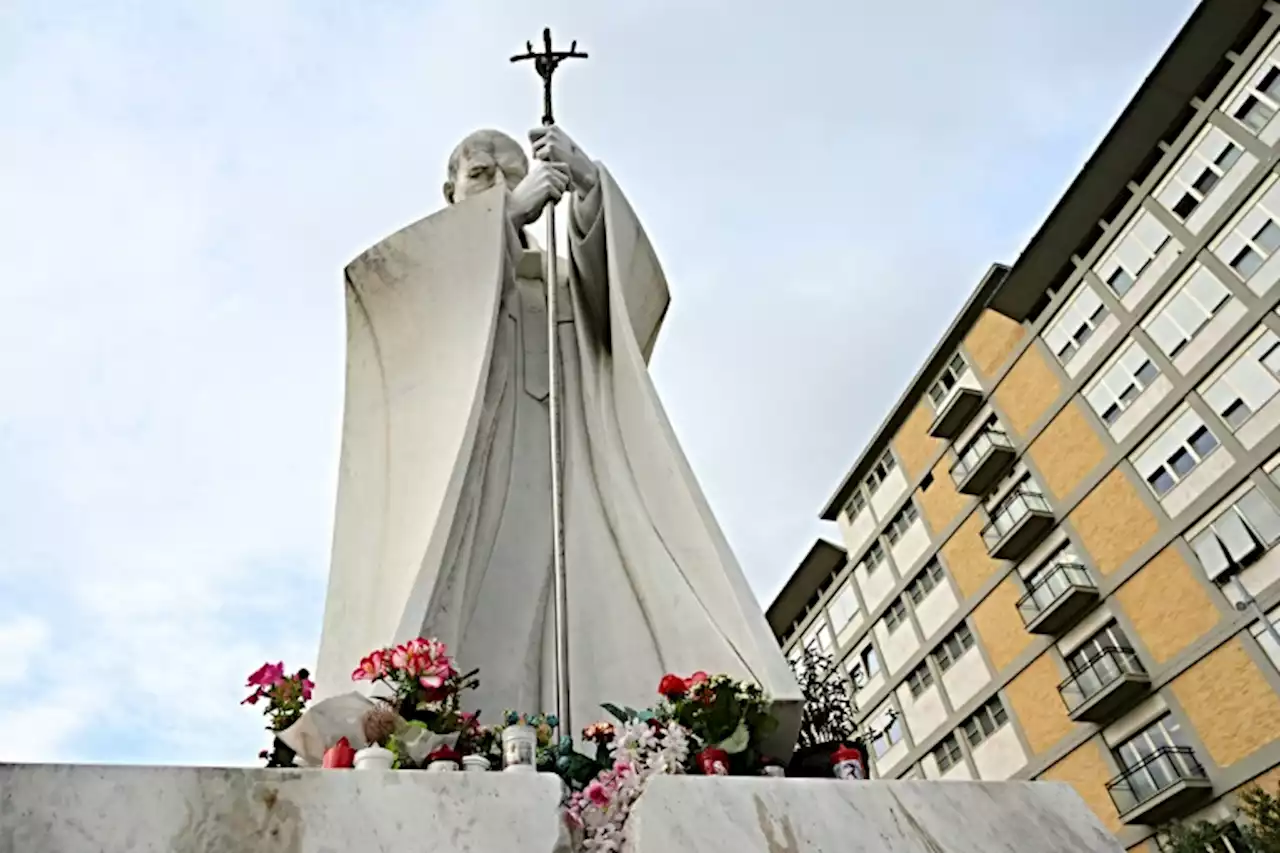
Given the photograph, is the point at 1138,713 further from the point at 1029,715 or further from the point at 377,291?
the point at 377,291

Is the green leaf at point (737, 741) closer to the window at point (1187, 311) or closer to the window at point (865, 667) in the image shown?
the window at point (1187, 311)

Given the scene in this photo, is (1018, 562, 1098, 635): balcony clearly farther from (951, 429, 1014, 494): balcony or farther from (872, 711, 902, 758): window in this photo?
(872, 711, 902, 758): window

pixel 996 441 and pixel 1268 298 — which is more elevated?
pixel 996 441

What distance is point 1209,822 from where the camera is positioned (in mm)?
14812

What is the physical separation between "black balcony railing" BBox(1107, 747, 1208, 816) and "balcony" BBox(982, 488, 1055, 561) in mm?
4754

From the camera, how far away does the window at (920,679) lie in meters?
22.8

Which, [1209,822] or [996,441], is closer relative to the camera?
[1209,822]

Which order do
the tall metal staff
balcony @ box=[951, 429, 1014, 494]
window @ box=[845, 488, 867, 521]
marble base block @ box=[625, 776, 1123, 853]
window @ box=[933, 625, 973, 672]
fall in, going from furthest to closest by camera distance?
1. window @ box=[845, 488, 867, 521]
2. window @ box=[933, 625, 973, 672]
3. balcony @ box=[951, 429, 1014, 494]
4. the tall metal staff
5. marble base block @ box=[625, 776, 1123, 853]

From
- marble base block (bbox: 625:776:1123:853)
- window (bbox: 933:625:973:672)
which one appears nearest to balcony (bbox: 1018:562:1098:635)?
window (bbox: 933:625:973:672)

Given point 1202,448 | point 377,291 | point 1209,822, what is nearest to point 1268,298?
point 1202,448

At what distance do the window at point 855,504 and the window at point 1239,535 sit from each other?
10.8 metres

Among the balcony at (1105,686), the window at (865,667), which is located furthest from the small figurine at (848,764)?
the window at (865,667)

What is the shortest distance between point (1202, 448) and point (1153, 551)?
196 cm

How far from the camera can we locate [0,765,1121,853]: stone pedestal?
1.78 meters
